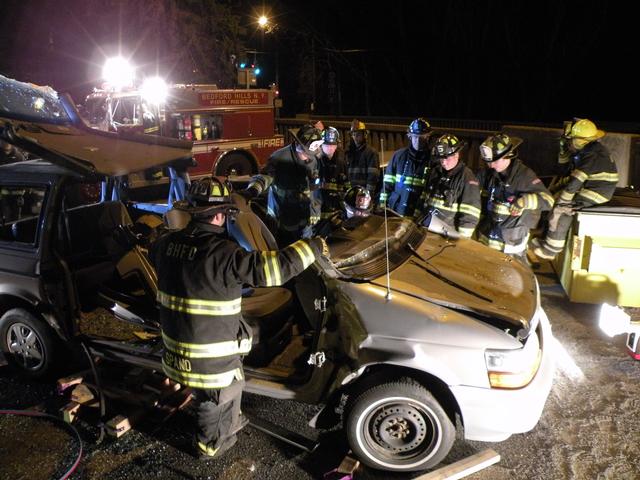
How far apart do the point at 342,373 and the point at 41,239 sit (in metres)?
2.39

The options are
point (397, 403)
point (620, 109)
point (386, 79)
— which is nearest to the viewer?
point (397, 403)

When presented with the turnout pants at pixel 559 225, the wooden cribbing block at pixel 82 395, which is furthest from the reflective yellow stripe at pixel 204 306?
the turnout pants at pixel 559 225

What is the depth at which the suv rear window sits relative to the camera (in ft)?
13.7

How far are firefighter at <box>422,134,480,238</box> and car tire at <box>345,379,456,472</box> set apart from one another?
2187mm

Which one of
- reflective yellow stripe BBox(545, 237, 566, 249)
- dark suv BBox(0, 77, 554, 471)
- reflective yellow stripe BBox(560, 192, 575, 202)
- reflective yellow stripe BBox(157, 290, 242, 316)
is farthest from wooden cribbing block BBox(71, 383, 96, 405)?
reflective yellow stripe BBox(560, 192, 575, 202)

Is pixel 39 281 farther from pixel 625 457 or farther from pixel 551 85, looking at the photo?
pixel 551 85

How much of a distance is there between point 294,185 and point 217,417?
3.11 meters

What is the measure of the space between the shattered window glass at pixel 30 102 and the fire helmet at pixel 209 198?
232 cm

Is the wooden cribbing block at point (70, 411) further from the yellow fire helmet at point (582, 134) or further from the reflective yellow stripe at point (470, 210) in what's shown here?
the yellow fire helmet at point (582, 134)

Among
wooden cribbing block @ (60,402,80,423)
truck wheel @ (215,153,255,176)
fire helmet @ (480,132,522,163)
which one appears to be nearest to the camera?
wooden cribbing block @ (60,402,80,423)

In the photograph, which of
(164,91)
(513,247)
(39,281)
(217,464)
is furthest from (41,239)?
(164,91)

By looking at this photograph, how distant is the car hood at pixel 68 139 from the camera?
146 inches

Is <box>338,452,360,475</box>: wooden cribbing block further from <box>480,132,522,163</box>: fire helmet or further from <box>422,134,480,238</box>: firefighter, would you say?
<box>480,132,522,163</box>: fire helmet

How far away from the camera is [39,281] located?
12.8 feet
